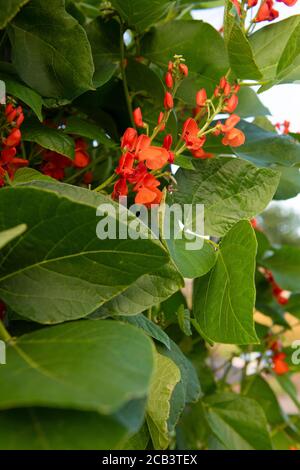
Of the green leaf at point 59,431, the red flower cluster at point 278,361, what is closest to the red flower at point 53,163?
the green leaf at point 59,431

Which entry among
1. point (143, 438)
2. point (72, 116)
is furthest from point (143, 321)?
point (72, 116)

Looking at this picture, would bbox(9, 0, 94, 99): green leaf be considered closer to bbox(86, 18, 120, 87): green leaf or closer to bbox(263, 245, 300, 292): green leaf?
bbox(86, 18, 120, 87): green leaf

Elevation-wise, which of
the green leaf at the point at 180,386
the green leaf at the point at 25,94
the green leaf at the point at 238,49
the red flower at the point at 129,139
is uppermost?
the green leaf at the point at 238,49

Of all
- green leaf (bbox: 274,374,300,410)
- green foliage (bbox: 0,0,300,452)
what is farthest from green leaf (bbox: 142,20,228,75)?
Answer: green leaf (bbox: 274,374,300,410)

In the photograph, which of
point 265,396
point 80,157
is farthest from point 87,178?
point 265,396

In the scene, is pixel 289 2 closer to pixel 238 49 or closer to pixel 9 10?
pixel 238 49

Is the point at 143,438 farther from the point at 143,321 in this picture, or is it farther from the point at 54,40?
the point at 54,40

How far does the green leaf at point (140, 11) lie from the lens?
0.40 meters

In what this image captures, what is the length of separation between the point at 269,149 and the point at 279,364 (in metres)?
0.32

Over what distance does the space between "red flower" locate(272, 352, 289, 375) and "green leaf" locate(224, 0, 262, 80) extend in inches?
15.5

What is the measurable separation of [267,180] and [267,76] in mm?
84

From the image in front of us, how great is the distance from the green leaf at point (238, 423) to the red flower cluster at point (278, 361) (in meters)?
0.13

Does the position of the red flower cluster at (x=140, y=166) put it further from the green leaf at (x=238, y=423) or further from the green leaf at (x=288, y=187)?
the green leaf at (x=238, y=423)

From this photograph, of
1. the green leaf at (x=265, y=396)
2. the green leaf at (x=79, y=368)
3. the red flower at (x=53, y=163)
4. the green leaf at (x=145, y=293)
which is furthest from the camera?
the green leaf at (x=265, y=396)
